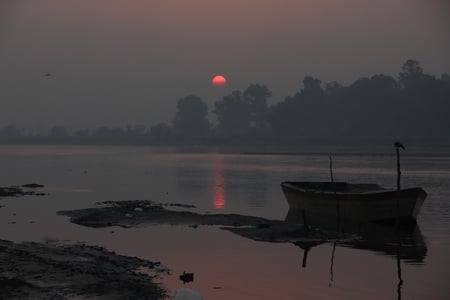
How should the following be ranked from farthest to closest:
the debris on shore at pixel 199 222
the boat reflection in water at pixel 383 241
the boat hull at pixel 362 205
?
the boat hull at pixel 362 205 → the debris on shore at pixel 199 222 → the boat reflection in water at pixel 383 241

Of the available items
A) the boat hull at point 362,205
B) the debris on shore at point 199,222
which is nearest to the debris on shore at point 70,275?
the debris on shore at point 199,222

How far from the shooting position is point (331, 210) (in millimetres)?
34875

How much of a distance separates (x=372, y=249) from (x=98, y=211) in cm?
1827

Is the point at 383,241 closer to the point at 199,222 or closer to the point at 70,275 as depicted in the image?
the point at 199,222

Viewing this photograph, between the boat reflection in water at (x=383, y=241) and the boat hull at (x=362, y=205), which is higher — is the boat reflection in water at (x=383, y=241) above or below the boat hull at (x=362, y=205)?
below

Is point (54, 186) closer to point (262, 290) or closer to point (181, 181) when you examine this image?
point (181, 181)

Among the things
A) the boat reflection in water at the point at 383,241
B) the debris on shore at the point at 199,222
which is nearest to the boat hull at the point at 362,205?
the boat reflection in water at the point at 383,241

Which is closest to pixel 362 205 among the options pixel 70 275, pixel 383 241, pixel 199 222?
pixel 383 241

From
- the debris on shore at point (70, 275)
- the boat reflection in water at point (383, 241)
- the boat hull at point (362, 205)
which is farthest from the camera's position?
the boat hull at point (362, 205)

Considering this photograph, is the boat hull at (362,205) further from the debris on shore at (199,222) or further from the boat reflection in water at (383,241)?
the debris on shore at (199,222)

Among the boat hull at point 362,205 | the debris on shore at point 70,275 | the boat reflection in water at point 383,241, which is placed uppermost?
the boat hull at point 362,205

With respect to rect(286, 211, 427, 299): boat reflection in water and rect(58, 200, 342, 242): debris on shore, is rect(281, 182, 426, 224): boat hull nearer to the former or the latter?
rect(286, 211, 427, 299): boat reflection in water

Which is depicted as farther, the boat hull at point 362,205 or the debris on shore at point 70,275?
the boat hull at point 362,205

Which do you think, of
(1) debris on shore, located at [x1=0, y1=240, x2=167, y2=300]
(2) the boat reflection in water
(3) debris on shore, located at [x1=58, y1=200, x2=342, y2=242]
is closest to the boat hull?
(2) the boat reflection in water
